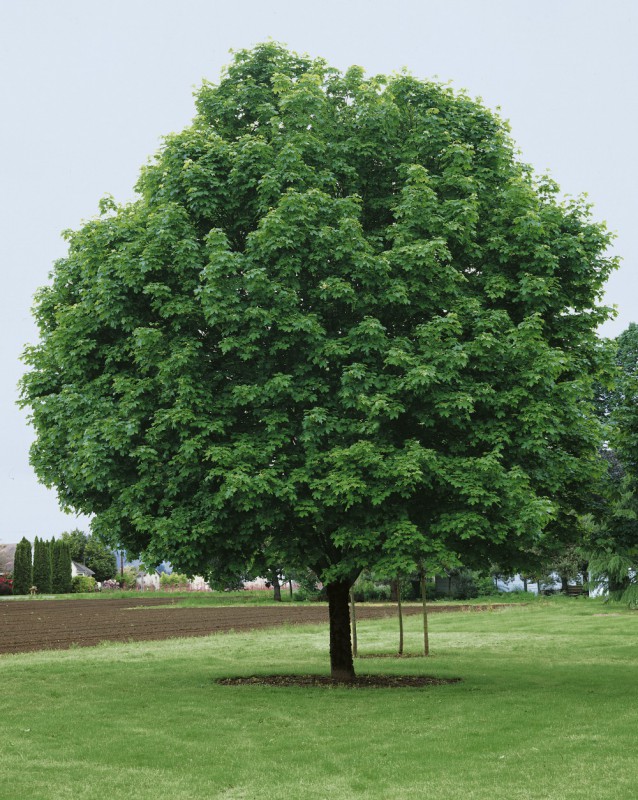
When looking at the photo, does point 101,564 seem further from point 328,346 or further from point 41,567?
point 328,346

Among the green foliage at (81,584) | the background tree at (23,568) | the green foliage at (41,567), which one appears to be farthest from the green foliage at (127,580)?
the background tree at (23,568)

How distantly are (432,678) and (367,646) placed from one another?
11745mm

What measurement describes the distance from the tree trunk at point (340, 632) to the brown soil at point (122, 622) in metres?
15.3

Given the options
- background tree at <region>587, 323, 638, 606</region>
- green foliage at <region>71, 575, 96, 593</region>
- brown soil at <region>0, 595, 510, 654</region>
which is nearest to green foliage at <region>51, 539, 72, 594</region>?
green foliage at <region>71, 575, 96, 593</region>

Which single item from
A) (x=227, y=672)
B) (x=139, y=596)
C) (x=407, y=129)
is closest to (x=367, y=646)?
(x=227, y=672)

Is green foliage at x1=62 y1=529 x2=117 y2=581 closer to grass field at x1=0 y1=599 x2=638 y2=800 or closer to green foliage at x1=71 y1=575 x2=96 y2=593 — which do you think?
green foliage at x1=71 y1=575 x2=96 y2=593

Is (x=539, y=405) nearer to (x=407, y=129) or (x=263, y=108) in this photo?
(x=407, y=129)

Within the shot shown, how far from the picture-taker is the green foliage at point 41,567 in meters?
97.0

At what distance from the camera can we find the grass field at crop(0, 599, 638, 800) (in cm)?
1130

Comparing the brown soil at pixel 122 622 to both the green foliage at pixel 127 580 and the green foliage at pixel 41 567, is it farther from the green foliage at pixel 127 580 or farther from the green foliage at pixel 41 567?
the green foliage at pixel 127 580

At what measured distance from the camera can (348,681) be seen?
2152cm

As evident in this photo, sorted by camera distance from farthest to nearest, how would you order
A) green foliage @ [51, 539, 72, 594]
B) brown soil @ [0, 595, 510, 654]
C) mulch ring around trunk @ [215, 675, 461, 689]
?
green foliage @ [51, 539, 72, 594] → brown soil @ [0, 595, 510, 654] → mulch ring around trunk @ [215, 675, 461, 689]

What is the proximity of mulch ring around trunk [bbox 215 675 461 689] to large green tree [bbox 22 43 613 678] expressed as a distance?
102 inches

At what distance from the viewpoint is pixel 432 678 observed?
72.8ft
